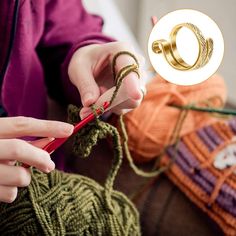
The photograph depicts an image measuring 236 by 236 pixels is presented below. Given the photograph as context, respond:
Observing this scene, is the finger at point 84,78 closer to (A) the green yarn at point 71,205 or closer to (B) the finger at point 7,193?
(A) the green yarn at point 71,205

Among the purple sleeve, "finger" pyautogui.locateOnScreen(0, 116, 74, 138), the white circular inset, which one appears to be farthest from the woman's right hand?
the purple sleeve

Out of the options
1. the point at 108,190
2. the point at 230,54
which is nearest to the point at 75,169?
the point at 108,190

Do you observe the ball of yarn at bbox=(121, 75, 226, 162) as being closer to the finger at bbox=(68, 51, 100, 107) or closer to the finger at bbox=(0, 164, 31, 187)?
the finger at bbox=(68, 51, 100, 107)

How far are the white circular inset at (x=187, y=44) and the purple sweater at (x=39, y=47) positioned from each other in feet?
0.95

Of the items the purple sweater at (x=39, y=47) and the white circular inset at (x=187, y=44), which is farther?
the purple sweater at (x=39, y=47)

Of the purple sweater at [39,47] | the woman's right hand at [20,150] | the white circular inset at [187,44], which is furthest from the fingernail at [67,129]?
the purple sweater at [39,47]

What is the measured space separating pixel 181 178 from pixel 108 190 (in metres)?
0.21

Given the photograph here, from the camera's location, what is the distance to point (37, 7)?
0.73 metres

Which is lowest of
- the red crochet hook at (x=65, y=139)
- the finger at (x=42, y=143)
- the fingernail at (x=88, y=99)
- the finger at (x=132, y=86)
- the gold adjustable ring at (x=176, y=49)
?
the finger at (x=42, y=143)

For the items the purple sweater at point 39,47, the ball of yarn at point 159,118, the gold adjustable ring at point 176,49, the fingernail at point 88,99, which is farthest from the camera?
the ball of yarn at point 159,118

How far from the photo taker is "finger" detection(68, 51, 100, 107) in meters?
0.56

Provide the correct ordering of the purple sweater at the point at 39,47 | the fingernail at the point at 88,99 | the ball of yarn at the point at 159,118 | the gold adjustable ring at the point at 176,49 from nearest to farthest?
the gold adjustable ring at the point at 176,49 → the fingernail at the point at 88,99 → the purple sweater at the point at 39,47 → the ball of yarn at the point at 159,118

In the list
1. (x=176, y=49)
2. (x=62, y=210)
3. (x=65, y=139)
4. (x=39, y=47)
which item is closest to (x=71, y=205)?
(x=62, y=210)

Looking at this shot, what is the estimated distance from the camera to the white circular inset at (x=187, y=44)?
0.43m
